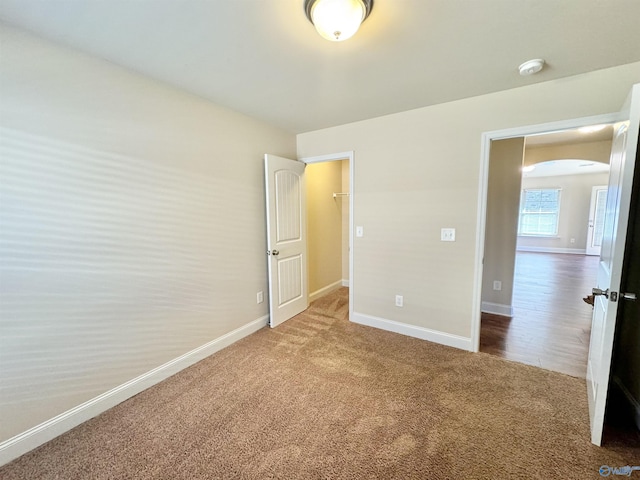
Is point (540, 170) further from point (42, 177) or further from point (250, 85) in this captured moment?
point (42, 177)

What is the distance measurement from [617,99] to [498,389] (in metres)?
2.27

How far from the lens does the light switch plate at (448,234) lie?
2504mm

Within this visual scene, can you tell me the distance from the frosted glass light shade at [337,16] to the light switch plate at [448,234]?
1902mm

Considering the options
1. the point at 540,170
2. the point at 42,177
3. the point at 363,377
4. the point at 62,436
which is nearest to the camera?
the point at 42,177

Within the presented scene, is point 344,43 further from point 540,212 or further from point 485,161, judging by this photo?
point 540,212

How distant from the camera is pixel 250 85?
206 centimetres

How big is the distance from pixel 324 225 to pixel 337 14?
3.14 metres

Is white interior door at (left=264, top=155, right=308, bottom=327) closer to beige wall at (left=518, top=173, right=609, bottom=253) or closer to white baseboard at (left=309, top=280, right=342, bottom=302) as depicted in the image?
white baseboard at (left=309, top=280, right=342, bottom=302)

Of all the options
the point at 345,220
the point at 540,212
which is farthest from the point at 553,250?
the point at 345,220

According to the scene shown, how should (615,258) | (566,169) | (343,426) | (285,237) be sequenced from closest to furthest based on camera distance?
(615,258), (343,426), (285,237), (566,169)

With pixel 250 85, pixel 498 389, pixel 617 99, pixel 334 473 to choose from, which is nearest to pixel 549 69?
pixel 617 99

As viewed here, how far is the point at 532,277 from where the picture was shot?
5.25 meters

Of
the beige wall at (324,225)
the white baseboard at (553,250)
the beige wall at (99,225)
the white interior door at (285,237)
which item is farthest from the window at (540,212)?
the beige wall at (99,225)

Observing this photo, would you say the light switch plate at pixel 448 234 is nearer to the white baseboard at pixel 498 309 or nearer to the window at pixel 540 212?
the white baseboard at pixel 498 309
